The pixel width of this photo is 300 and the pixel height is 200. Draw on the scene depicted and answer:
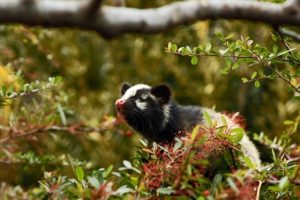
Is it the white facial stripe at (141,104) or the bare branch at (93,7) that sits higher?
the bare branch at (93,7)

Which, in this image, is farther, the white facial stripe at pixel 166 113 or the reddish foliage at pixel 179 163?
the white facial stripe at pixel 166 113

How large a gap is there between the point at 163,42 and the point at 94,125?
384cm

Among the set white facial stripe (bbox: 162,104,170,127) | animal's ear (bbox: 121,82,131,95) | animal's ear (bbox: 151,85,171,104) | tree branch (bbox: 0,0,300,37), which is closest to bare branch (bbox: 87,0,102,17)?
tree branch (bbox: 0,0,300,37)

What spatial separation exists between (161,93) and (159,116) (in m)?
0.15

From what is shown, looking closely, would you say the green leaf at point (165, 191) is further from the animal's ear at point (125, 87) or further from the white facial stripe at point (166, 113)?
the animal's ear at point (125, 87)

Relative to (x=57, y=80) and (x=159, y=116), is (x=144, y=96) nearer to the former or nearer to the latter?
(x=159, y=116)

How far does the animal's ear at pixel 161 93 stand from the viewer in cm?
323

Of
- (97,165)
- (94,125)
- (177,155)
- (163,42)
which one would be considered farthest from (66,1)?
Answer: (163,42)

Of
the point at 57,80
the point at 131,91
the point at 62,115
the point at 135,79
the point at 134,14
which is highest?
the point at 134,14

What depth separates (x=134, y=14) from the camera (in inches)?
35.9

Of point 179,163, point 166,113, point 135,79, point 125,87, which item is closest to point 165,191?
point 179,163

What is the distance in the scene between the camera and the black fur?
3043mm

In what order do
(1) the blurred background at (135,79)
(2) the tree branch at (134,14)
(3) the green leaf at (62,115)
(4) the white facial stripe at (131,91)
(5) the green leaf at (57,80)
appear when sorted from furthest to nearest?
(1) the blurred background at (135,79), (4) the white facial stripe at (131,91), (3) the green leaf at (62,115), (5) the green leaf at (57,80), (2) the tree branch at (134,14)

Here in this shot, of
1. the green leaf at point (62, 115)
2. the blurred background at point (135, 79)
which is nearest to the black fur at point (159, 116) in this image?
the green leaf at point (62, 115)
